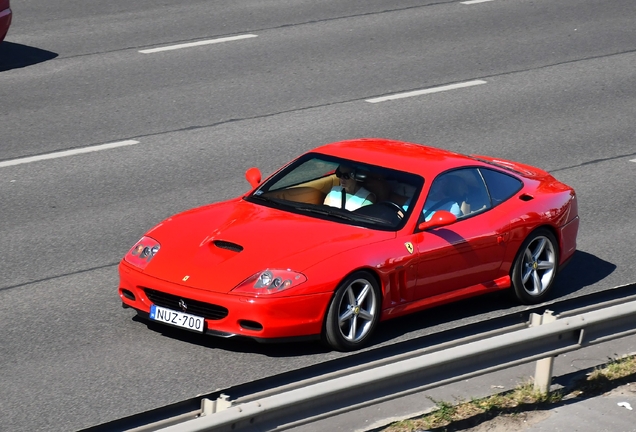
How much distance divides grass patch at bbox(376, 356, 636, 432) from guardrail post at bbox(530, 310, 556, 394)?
0.04m

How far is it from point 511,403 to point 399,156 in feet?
9.32

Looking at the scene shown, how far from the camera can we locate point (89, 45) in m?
16.6

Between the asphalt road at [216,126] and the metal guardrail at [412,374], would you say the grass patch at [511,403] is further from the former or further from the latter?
the asphalt road at [216,126]

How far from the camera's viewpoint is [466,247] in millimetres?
8680

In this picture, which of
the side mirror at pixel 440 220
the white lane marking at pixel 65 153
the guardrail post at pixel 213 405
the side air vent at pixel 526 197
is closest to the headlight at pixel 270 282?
the side mirror at pixel 440 220

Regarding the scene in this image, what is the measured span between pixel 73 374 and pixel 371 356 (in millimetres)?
2343

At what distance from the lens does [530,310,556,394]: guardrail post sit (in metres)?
6.78

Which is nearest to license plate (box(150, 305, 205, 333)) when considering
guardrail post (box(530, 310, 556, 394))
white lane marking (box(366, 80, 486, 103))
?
guardrail post (box(530, 310, 556, 394))

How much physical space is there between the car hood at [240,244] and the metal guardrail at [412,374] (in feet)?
5.81

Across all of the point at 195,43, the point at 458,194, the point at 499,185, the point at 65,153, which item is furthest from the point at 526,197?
the point at 195,43

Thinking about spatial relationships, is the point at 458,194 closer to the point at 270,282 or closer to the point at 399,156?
the point at 399,156

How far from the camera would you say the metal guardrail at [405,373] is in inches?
208

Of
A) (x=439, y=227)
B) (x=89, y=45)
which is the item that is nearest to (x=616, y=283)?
(x=439, y=227)

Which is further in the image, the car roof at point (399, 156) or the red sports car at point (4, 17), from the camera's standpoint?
the red sports car at point (4, 17)
